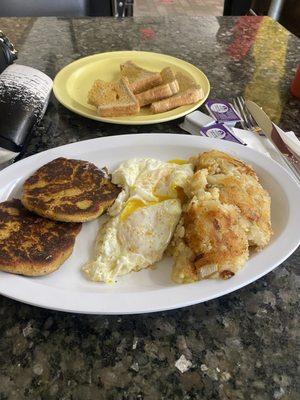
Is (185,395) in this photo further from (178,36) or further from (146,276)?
(178,36)

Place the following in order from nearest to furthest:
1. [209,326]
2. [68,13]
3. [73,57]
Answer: [209,326], [73,57], [68,13]

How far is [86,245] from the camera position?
3.03 ft

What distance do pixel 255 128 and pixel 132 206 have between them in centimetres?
63

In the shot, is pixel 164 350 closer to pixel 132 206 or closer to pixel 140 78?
pixel 132 206

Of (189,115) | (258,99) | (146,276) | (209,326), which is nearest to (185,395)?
(209,326)

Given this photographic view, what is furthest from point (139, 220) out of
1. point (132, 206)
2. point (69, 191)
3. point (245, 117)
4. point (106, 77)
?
point (106, 77)

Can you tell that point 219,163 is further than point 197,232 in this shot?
Yes

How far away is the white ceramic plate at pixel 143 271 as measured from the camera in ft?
2.39

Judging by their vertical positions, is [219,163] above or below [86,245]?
above

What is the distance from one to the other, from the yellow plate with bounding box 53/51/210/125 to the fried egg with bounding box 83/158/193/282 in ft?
1.04

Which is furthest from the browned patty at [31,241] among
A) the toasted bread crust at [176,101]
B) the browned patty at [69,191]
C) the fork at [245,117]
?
the fork at [245,117]

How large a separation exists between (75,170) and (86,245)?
23 cm

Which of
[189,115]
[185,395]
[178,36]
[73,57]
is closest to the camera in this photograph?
[185,395]

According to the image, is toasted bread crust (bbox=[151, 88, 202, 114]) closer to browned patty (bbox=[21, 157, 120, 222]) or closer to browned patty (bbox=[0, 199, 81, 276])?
browned patty (bbox=[21, 157, 120, 222])
